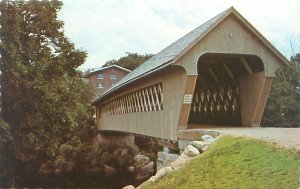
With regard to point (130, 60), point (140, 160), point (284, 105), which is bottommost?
point (140, 160)

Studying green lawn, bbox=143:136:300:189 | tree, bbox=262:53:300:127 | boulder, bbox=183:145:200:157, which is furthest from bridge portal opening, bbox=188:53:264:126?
tree, bbox=262:53:300:127

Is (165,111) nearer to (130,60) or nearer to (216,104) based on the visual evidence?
(216,104)

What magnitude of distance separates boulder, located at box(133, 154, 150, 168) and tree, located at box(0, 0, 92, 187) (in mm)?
12241

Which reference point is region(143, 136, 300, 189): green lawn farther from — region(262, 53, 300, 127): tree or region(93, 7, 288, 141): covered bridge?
region(262, 53, 300, 127): tree

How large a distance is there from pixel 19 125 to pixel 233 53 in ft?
34.4

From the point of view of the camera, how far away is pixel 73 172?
3269 cm

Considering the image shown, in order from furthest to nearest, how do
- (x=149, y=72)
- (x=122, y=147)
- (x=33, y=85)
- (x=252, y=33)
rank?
(x=122, y=147), (x=33, y=85), (x=149, y=72), (x=252, y=33)

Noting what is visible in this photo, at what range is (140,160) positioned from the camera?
3622 centimetres

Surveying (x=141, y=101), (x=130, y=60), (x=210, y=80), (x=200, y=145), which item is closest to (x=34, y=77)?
(x=141, y=101)

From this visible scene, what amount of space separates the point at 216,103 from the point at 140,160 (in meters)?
16.3

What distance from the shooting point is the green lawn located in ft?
23.9

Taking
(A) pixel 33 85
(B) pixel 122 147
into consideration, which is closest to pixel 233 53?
(A) pixel 33 85

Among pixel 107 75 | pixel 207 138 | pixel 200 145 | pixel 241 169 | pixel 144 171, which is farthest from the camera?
pixel 107 75

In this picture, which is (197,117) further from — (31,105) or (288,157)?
(288,157)
